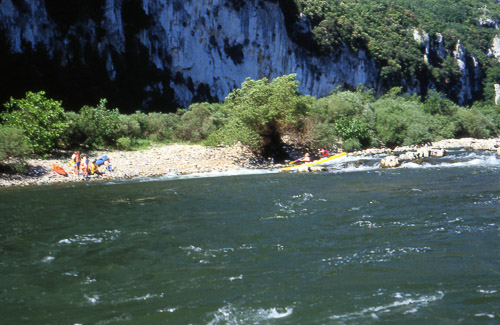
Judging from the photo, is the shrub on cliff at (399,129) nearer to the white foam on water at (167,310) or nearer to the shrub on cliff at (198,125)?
the shrub on cliff at (198,125)

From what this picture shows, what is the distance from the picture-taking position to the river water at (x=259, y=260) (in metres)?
4.81

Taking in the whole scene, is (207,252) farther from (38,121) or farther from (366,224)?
(38,121)

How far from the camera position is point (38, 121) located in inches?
944

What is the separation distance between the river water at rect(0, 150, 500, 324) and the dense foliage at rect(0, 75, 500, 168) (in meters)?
12.6

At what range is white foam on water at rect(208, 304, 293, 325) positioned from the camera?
182 inches

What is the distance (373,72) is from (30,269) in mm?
88587

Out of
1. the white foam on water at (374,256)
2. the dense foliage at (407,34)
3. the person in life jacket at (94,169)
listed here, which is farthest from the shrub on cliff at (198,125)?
the dense foliage at (407,34)

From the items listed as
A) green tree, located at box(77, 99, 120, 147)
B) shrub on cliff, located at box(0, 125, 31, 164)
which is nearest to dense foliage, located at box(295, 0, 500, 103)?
green tree, located at box(77, 99, 120, 147)

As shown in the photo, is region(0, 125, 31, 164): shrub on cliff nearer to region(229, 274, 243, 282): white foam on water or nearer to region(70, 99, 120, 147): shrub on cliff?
region(70, 99, 120, 147): shrub on cliff

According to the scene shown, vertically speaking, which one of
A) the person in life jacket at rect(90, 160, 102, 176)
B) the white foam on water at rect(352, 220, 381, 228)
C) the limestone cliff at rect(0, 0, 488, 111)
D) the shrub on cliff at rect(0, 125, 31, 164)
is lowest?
the white foam on water at rect(352, 220, 381, 228)

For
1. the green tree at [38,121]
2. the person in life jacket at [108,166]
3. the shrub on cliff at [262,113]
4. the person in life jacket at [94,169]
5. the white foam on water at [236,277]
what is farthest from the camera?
the shrub on cliff at [262,113]

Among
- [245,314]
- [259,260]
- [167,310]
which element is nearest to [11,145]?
[259,260]

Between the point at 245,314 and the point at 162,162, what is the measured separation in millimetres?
21175

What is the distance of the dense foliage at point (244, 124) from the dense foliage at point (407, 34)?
39536 millimetres
